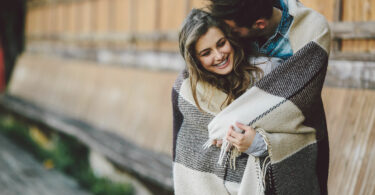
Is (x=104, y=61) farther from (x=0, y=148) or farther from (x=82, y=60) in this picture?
(x=0, y=148)

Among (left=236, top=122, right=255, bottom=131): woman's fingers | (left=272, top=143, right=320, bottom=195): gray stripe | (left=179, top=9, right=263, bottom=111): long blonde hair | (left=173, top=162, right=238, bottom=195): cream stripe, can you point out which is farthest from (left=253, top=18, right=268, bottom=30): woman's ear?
(left=173, top=162, right=238, bottom=195): cream stripe

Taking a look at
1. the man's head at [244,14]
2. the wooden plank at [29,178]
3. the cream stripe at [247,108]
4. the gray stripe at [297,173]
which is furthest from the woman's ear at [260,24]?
the wooden plank at [29,178]

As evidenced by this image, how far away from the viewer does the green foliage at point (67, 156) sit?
4.86m

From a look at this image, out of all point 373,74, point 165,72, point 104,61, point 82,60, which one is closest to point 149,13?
point 165,72

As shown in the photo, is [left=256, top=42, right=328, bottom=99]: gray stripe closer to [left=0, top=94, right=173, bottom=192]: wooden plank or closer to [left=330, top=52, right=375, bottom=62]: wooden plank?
[left=330, top=52, right=375, bottom=62]: wooden plank

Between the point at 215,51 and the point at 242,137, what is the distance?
1.32 feet

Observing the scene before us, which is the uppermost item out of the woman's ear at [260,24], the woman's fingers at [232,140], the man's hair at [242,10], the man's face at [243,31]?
the man's hair at [242,10]

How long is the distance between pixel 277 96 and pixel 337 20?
1.44m

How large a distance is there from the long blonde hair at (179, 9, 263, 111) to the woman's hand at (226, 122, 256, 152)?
7.2 inches

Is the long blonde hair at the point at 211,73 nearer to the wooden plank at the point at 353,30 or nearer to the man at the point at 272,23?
the man at the point at 272,23

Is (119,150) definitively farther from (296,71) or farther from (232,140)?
(296,71)

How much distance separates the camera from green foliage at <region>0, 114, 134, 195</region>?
486cm

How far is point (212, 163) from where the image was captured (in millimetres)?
2043

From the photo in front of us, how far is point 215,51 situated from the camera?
6.05 feet
